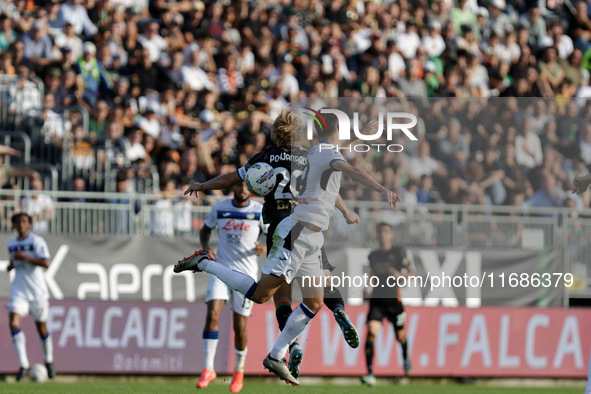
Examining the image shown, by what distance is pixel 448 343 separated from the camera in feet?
60.0

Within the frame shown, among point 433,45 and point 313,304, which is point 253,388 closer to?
point 313,304

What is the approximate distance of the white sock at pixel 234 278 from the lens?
10422 millimetres

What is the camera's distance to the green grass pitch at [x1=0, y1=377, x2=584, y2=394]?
1418 centimetres

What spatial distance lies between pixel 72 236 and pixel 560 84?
11.6m

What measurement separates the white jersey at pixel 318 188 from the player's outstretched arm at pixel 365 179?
1.16 feet

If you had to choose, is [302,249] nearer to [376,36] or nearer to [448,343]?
[448,343]

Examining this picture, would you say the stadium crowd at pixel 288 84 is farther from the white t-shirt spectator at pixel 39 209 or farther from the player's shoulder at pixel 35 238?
the player's shoulder at pixel 35 238

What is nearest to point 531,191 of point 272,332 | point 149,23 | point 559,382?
point 559,382

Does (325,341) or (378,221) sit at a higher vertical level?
(378,221)

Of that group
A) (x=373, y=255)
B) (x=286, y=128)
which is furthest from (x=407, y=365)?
(x=286, y=128)

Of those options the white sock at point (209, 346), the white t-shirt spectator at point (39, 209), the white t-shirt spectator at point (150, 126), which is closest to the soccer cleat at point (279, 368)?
the white sock at point (209, 346)

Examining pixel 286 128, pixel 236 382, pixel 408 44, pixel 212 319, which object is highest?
pixel 408 44

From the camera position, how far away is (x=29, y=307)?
53.4 ft

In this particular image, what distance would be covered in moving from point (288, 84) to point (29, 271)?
6.94 m
